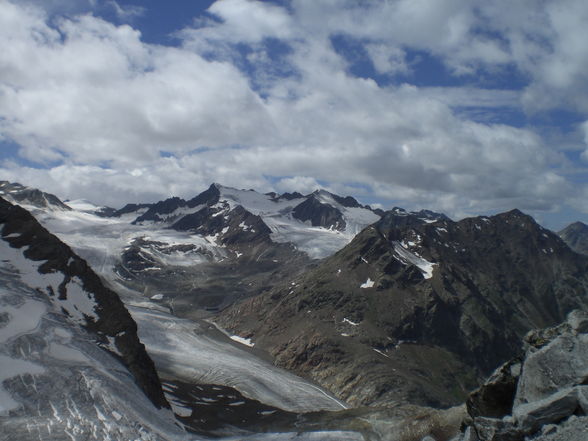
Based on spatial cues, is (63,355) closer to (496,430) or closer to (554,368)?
(496,430)

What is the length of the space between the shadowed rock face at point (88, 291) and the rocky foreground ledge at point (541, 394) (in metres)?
57.8

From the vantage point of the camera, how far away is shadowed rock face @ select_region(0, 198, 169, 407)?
79312 mm

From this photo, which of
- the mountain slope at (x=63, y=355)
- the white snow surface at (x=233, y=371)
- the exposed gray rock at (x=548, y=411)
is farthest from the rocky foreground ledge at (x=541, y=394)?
the white snow surface at (x=233, y=371)

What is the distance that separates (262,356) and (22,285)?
387ft

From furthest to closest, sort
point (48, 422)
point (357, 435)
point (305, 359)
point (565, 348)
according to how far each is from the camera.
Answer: point (305, 359) < point (357, 435) < point (48, 422) < point (565, 348)

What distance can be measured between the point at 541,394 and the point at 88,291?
81.1 m

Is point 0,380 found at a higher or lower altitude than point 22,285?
lower

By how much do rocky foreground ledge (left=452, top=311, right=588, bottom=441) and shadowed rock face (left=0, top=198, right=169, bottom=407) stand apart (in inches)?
2277

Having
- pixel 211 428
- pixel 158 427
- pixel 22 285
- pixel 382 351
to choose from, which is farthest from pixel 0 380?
pixel 382 351

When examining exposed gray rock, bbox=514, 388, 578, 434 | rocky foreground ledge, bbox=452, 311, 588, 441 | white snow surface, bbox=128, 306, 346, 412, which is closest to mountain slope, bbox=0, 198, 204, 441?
rocky foreground ledge, bbox=452, 311, 588, 441

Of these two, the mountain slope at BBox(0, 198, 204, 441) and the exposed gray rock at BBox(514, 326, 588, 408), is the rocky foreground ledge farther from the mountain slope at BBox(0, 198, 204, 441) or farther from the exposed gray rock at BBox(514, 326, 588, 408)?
the mountain slope at BBox(0, 198, 204, 441)

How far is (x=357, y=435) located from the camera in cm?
6481

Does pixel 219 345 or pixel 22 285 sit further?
pixel 219 345

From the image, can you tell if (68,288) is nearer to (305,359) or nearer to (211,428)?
(211,428)
